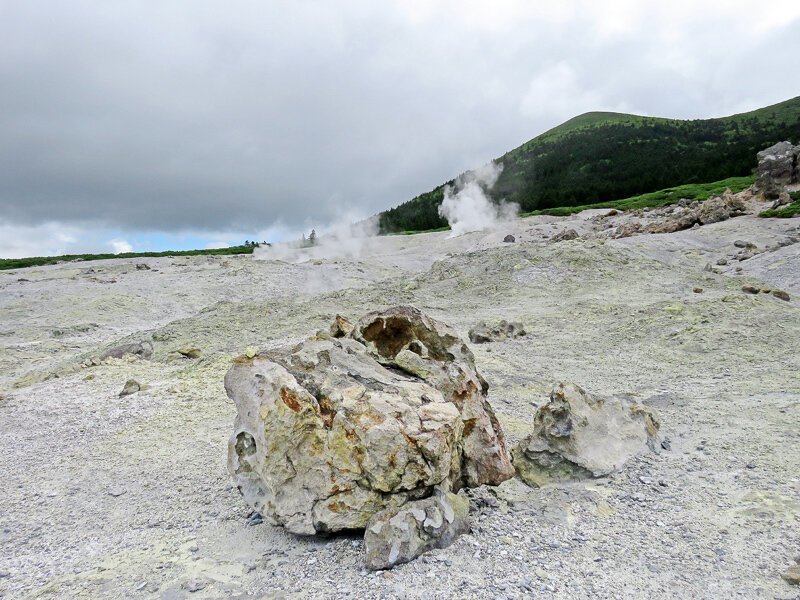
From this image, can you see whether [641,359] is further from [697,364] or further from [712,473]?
[712,473]

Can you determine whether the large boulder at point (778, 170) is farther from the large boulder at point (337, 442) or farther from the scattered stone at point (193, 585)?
the scattered stone at point (193, 585)

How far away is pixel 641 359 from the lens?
1484 centimetres

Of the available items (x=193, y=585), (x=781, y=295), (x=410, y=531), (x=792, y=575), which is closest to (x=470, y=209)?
(x=781, y=295)

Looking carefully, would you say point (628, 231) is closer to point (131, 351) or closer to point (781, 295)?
point (781, 295)

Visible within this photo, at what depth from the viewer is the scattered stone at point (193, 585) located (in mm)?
5203

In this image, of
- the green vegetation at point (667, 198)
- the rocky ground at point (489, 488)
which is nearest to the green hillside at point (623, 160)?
the green vegetation at point (667, 198)

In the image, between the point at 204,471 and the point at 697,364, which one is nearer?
the point at 204,471

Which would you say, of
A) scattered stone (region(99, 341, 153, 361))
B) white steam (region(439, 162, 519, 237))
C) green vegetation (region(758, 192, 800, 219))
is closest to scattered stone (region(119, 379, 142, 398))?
scattered stone (region(99, 341, 153, 361))

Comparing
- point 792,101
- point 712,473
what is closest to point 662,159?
point 792,101

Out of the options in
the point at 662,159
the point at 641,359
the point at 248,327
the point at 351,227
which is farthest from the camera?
the point at 662,159

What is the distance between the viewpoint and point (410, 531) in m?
5.39

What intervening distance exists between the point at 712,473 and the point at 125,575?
703 cm

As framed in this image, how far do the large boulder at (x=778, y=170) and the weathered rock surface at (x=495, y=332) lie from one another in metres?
37.4

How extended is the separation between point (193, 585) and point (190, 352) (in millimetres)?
12380
